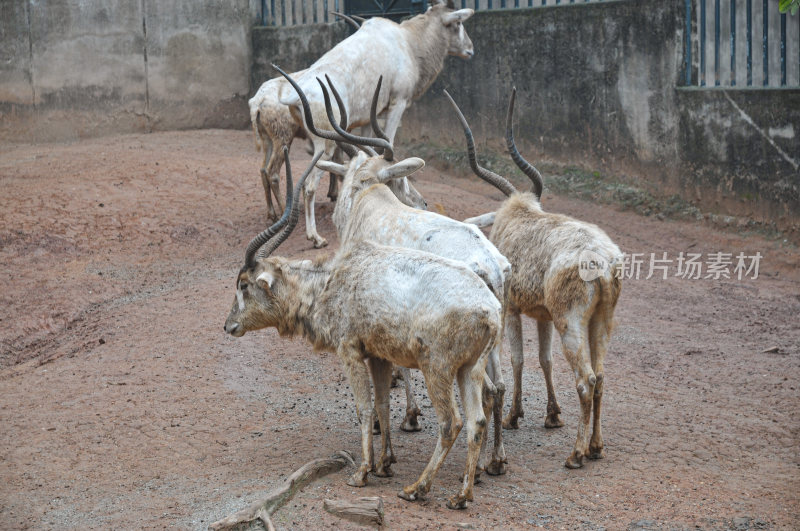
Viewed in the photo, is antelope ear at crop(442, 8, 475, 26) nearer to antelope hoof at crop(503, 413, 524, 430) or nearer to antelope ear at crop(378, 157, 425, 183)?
antelope ear at crop(378, 157, 425, 183)

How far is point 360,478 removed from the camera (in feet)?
17.2

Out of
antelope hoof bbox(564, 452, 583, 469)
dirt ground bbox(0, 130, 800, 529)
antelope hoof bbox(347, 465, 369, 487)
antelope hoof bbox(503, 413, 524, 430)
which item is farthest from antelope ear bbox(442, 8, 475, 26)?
antelope hoof bbox(347, 465, 369, 487)

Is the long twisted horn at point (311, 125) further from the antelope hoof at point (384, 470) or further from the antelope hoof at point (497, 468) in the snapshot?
the antelope hoof at point (497, 468)

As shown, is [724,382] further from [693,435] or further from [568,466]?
[568,466]

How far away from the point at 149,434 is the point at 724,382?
4554 mm

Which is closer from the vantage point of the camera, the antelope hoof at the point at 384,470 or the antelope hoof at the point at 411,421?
the antelope hoof at the point at 384,470

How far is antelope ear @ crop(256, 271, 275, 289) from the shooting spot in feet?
19.3

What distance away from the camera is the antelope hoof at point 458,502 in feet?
16.4

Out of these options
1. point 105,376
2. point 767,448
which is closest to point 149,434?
point 105,376

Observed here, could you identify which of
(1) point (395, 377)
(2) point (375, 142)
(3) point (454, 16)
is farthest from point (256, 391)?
(3) point (454, 16)

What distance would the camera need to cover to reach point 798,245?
1118 cm

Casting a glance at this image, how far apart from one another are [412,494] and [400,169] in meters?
2.60

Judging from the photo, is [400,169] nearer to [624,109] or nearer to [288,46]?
[624,109]

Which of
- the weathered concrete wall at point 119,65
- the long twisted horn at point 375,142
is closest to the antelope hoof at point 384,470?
the long twisted horn at point 375,142
